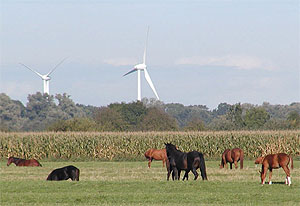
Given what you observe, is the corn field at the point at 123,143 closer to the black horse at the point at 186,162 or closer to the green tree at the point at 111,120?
the black horse at the point at 186,162

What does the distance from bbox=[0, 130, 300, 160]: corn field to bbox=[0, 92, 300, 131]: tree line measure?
1218 cm

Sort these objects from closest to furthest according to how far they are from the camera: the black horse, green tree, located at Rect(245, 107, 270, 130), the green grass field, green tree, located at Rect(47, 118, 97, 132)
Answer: the green grass field → the black horse → green tree, located at Rect(47, 118, 97, 132) → green tree, located at Rect(245, 107, 270, 130)

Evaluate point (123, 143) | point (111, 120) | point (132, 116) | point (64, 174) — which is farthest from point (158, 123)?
point (64, 174)

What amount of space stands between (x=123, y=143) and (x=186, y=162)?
2816cm

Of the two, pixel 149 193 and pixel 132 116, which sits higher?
pixel 132 116

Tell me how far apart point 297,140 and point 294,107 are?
122434 millimetres

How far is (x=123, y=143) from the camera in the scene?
5038 centimetres

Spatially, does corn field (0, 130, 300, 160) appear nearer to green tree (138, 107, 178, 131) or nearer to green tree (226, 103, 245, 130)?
green tree (138, 107, 178, 131)

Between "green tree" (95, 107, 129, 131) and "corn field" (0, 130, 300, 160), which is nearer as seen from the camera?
"corn field" (0, 130, 300, 160)

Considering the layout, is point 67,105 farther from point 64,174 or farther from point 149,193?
point 149,193

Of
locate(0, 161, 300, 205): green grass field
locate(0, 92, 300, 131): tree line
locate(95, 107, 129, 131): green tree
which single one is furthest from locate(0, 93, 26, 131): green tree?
locate(0, 161, 300, 205): green grass field

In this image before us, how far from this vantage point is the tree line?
71.4m

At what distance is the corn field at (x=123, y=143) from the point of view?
160ft

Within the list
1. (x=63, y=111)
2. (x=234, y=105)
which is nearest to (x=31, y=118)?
(x=63, y=111)
